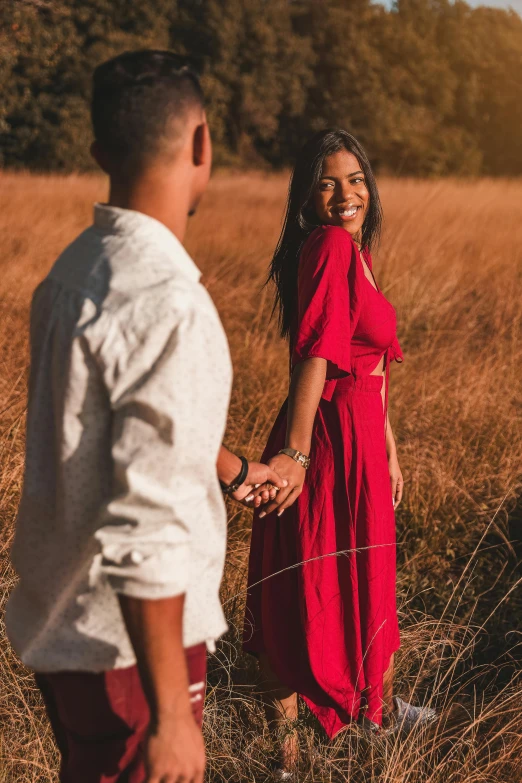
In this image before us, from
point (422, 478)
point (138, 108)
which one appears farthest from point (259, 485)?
point (422, 478)

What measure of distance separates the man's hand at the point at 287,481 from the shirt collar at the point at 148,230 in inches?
36.0

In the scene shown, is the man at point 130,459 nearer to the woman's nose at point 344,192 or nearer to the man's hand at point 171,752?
the man's hand at point 171,752

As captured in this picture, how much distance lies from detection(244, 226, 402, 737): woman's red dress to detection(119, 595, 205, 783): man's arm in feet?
3.46

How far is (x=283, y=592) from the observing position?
84.5 inches

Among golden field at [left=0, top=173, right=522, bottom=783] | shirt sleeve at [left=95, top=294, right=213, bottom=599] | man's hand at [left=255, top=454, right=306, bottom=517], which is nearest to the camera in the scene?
shirt sleeve at [left=95, top=294, right=213, bottom=599]

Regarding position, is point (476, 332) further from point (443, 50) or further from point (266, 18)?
point (443, 50)

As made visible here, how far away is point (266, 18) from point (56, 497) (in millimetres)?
29849

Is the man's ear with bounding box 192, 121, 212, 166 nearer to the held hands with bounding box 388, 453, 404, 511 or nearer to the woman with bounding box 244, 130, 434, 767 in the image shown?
the woman with bounding box 244, 130, 434, 767

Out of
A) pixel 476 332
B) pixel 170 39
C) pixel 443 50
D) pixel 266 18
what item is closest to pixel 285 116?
pixel 266 18

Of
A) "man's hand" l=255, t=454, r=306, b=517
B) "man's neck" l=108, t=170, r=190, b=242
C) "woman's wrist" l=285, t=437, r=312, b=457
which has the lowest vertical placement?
"man's hand" l=255, t=454, r=306, b=517

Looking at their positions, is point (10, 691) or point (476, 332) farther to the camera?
point (476, 332)

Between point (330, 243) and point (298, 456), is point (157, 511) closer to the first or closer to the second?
point (298, 456)

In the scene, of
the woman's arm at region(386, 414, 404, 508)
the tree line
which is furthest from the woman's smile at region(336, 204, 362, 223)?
the tree line

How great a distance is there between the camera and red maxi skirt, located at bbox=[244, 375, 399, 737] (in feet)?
6.84
